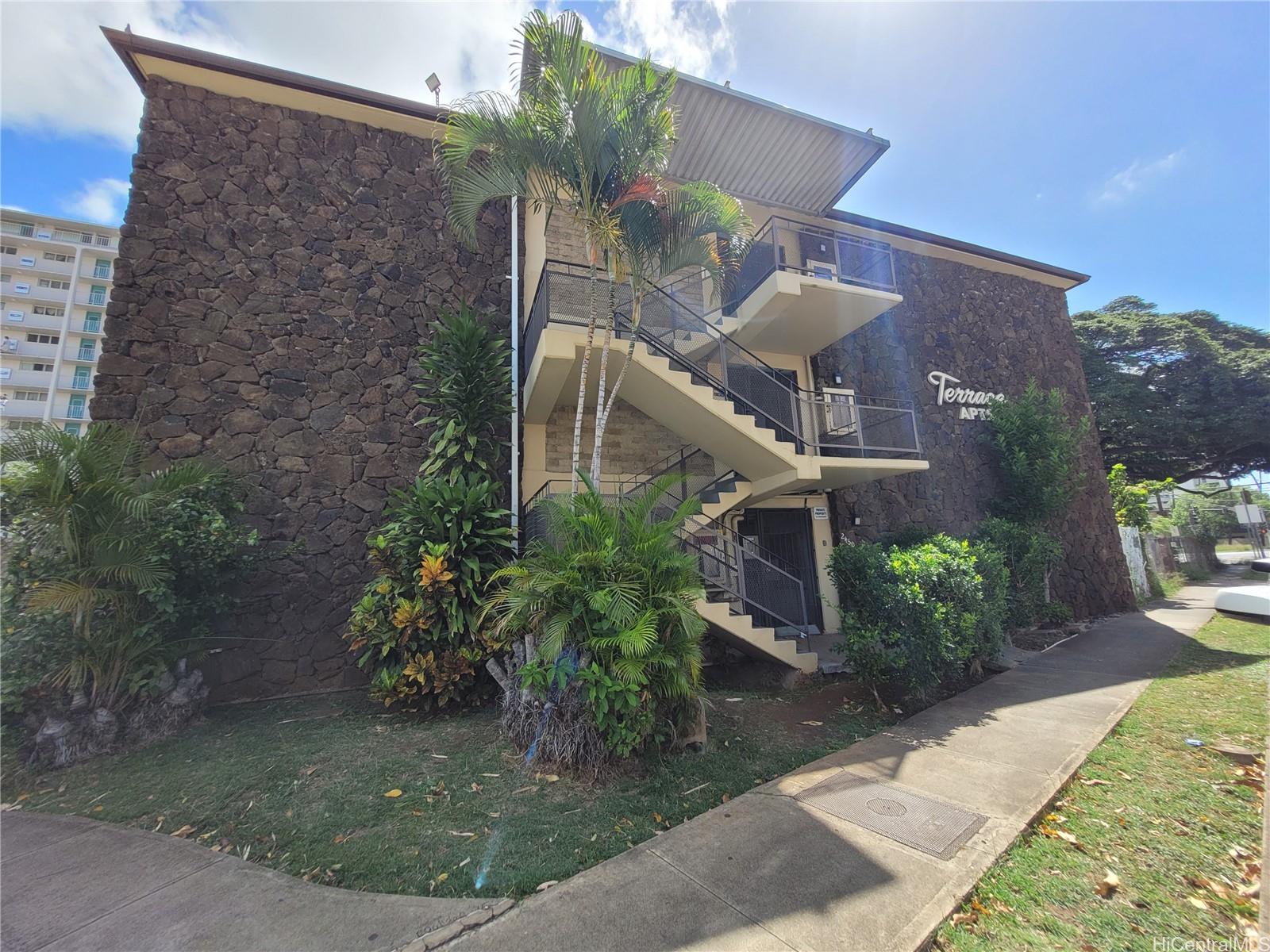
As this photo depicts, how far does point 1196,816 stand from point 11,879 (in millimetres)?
7728

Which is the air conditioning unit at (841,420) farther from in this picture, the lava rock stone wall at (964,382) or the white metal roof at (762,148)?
the white metal roof at (762,148)

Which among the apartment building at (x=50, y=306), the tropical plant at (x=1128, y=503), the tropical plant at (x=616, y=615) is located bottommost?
the tropical plant at (x=616, y=615)

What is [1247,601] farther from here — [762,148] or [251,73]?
[251,73]

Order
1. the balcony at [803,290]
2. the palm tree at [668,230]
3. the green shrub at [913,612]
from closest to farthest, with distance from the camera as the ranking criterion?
the green shrub at [913,612]
the palm tree at [668,230]
the balcony at [803,290]

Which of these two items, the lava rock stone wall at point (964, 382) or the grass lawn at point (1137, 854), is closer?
the grass lawn at point (1137, 854)

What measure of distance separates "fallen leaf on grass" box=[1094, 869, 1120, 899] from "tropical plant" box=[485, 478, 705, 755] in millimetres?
2658

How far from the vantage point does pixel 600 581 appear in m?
4.35

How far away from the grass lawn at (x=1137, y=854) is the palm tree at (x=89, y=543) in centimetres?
713

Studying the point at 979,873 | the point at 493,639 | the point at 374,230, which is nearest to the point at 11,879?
the point at 493,639

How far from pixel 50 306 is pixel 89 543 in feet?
213

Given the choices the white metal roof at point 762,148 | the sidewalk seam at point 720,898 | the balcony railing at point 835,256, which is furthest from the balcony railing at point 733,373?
the sidewalk seam at point 720,898

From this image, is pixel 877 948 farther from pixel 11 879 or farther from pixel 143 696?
pixel 143 696

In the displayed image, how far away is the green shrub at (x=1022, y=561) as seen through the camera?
10.1 m

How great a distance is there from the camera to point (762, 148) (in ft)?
32.8
